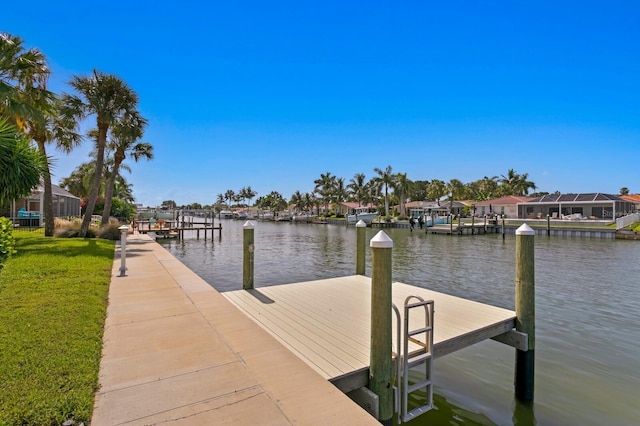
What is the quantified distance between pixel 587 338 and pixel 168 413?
29.3 feet

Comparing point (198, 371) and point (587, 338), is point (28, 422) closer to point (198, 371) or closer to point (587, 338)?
point (198, 371)

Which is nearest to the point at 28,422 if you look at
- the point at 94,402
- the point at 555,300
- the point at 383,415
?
the point at 94,402

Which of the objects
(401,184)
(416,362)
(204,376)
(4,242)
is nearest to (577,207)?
(401,184)

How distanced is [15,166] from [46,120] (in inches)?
432

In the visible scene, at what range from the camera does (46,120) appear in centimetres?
1908

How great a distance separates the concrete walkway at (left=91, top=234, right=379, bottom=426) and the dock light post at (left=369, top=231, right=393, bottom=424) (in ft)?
2.34

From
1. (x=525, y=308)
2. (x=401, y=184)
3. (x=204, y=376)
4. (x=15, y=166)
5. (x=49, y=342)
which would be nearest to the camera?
(x=204, y=376)

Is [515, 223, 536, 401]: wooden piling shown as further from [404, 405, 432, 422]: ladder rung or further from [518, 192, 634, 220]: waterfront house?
[518, 192, 634, 220]: waterfront house

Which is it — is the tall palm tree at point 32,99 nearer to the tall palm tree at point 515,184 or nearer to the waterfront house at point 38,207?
the waterfront house at point 38,207

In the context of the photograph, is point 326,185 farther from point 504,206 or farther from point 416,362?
point 416,362

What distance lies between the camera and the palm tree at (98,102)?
2073 centimetres

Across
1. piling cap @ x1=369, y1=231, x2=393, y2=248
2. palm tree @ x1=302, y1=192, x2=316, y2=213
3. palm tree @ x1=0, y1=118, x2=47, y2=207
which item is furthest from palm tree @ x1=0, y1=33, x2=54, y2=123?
palm tree @ x1=302, y1=192, x2=316, y2=213

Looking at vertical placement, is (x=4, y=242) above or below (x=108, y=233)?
above

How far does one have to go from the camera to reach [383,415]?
4172 mm
